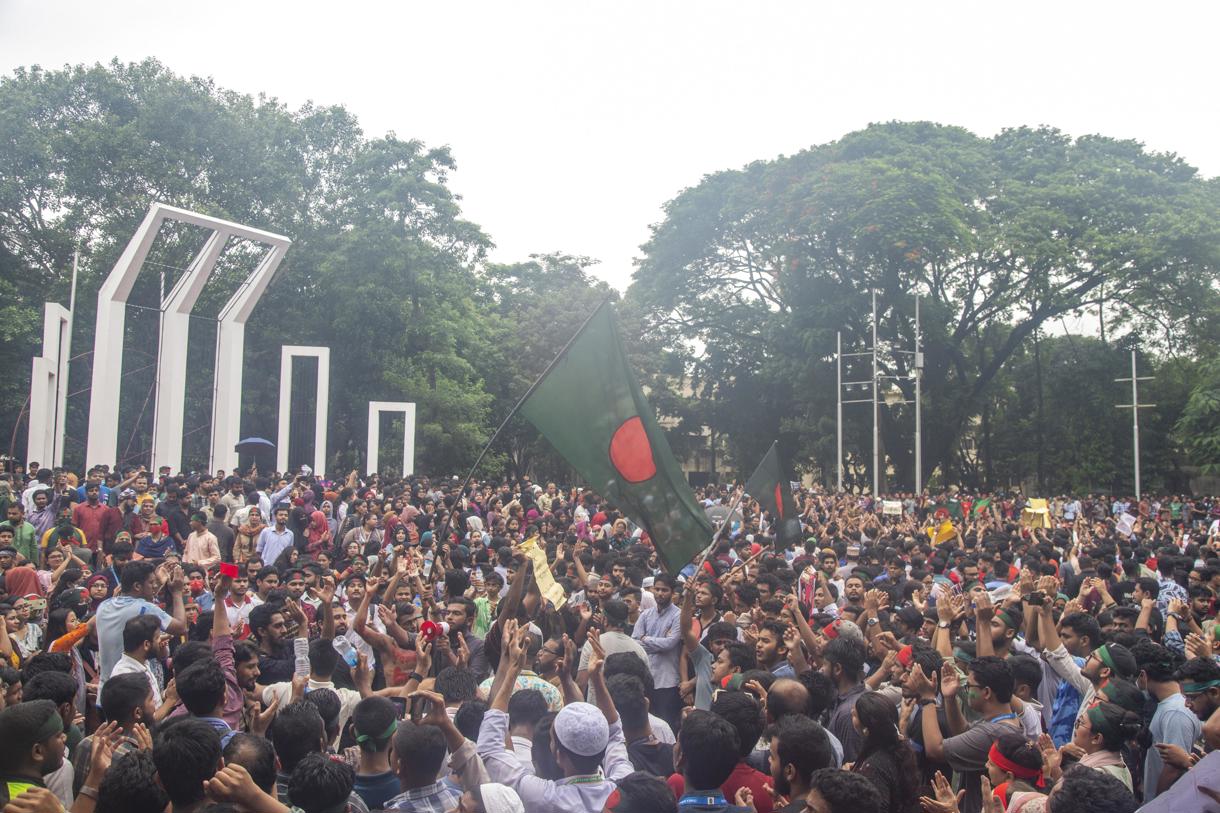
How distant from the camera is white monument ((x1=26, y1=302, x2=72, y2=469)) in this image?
61.8 ft

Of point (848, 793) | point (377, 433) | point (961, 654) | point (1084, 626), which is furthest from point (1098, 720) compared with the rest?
point (377, 433)

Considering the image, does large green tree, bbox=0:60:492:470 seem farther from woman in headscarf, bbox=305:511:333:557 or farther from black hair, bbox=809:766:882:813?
black hair, bbox=809:766:882:813

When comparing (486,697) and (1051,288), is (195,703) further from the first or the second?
(1051,288)

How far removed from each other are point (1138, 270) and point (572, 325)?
2015cm

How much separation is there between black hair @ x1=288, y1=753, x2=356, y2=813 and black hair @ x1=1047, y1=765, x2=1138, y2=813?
8.08ft

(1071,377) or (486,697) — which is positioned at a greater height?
(1071,377)

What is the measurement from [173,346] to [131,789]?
17348 millimetres

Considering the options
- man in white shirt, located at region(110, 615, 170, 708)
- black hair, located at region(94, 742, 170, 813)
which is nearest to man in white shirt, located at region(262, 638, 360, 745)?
man in white shirt, located at region(110, 615, 170, 708)

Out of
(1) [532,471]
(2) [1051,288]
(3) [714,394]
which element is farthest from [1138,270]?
(1) [532,471]

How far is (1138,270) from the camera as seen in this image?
3541 cm

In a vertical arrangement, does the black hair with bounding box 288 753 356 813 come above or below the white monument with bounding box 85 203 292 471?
below

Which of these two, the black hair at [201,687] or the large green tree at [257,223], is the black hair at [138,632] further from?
the large green tree at [257,223]

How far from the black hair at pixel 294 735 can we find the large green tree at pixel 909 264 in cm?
3321

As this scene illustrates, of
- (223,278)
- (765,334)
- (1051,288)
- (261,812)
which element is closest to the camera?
(261,812)
